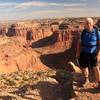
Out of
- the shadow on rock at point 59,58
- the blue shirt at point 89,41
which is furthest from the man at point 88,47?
the shadow on rock at point 59,58

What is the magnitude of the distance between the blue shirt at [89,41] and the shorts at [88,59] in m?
0.14

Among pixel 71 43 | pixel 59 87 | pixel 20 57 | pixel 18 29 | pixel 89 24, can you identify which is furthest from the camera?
pixel 18 29

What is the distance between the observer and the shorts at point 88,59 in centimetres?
927

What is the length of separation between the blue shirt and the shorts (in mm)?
142

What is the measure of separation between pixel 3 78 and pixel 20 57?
34.7 meters

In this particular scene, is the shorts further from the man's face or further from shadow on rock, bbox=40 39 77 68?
shadow on rock, bbox=40 39 77 68

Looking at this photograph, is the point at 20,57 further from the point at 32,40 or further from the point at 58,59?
the point at 32,40

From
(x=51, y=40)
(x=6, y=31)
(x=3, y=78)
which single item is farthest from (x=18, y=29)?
(x=3, y=78)

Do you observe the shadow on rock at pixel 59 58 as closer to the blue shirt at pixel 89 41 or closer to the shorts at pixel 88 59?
the shorts at pixel 88 59

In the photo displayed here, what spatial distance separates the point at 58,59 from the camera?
66750mm

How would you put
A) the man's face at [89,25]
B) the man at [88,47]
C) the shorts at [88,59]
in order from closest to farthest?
the man's face at [89,25] → the man at [88,47] → the shorts at [88,59]

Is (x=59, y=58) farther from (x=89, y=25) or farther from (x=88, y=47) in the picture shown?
(x=89, y=25)

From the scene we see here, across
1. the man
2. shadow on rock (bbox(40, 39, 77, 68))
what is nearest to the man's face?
the man

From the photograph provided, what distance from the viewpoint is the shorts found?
9.27 meters
